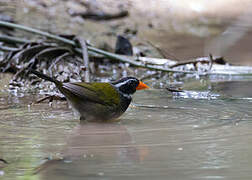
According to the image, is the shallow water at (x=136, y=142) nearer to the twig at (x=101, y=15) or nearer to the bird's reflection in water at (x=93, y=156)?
the bird's reflection in water at (x=93, y=156)

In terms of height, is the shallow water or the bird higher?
the bird

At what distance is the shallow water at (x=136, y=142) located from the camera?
8.00ft

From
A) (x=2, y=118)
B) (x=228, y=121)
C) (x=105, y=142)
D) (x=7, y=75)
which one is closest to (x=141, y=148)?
(x=105, y=142)

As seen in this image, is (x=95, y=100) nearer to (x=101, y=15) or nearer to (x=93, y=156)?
(x=93, y=156)

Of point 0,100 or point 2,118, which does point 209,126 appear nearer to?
point 2,118

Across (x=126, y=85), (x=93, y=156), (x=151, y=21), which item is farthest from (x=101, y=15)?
(x=93, y=156)

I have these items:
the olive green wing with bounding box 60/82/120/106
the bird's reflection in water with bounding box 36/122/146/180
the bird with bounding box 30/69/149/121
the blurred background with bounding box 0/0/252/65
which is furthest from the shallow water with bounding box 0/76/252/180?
the blurred background with bounding box 0/0/252/65

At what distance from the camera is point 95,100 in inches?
174

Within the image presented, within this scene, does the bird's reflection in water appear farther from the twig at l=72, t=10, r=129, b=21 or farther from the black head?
the twig at l=72, t=10, r=129, b=21

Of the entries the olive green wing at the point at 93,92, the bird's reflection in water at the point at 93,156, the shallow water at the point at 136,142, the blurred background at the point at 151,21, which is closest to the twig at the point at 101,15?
the blurred background at the point at 151,21

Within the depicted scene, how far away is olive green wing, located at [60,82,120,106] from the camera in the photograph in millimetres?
4207

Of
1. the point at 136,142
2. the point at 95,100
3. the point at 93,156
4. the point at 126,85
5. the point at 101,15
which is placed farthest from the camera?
the point at 101,15

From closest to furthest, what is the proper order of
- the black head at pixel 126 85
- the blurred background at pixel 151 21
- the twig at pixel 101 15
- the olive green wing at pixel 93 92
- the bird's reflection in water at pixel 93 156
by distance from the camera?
the bird's reflection in water at pixel 93 156, the olive green wing at pixel 93 92, the black head at pixel 126 85, the blurred background at pixel 151 21, the twig at pixel 101 15

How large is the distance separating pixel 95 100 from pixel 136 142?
1.33m
